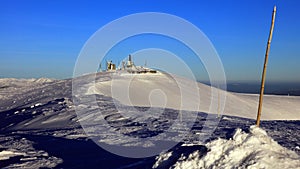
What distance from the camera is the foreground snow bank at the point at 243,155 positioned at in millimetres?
4953

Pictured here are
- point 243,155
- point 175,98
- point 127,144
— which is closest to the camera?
point 243,155

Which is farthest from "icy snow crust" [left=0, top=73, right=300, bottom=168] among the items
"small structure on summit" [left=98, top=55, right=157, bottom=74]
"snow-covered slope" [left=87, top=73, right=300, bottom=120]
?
"small structure on summit" [left=98, top=55, right=157, bottom=74]

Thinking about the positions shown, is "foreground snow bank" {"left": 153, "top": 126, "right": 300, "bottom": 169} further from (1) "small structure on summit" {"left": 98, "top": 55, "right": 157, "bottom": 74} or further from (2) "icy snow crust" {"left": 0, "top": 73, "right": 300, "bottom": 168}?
(1) "small structure on summit" {"left": 98, "top": 55, "right": 157, "bottom": 74}

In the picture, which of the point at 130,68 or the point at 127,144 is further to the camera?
the point at 130,68

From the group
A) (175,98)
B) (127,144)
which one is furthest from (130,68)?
(127,144)

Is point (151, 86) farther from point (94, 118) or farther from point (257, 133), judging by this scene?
point (257, 133)

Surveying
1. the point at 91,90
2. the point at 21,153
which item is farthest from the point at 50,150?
the point at 91,90

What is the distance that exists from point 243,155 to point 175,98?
75.6ft

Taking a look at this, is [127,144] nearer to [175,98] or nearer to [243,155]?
[243,155]

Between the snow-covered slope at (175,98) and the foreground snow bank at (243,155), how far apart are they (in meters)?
17.0

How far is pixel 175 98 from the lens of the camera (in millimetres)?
28266

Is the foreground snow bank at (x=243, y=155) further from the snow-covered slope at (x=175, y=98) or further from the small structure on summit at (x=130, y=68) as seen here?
the small structure on summit at (x=130, y=68)

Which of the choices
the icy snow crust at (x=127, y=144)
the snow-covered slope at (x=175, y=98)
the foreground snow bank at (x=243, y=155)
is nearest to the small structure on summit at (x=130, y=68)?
the snow-covered slope at (x=175, y=98)

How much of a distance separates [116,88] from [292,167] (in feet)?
76.6
